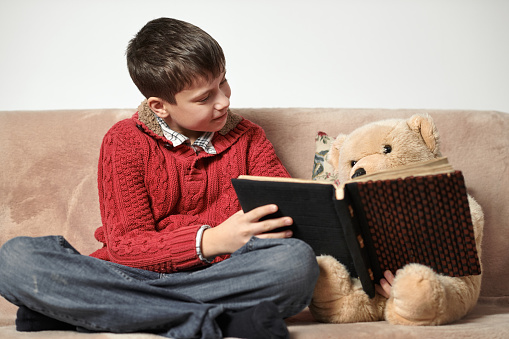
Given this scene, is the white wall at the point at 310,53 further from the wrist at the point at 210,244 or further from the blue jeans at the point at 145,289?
the blue jeans at the point at 145,289

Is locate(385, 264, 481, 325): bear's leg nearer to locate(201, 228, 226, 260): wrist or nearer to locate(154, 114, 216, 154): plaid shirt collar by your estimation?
locate(201, 228, 226, 260): wrist

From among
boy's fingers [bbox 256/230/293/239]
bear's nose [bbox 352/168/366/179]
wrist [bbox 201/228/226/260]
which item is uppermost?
bear's nose [bbox 352/168/366/179]

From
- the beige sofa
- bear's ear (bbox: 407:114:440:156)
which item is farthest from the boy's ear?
bear's ear (bbox: 407:114:440:156)

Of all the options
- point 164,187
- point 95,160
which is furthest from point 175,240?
point 95,160

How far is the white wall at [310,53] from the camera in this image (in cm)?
216

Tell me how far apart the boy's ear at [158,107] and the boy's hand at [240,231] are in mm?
368

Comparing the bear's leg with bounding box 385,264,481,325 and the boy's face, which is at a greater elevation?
the boy's face

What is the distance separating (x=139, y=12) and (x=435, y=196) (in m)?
1.51

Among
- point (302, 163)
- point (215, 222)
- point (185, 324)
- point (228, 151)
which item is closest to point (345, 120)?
point (302, 163)

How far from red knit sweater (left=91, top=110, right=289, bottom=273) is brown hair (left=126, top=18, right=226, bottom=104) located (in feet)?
0.40

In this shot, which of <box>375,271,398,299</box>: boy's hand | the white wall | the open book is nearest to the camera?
the open book

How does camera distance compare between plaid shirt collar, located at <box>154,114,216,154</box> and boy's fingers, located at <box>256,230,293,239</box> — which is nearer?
boy's fingers, located at <box>256,230,293,239</box>

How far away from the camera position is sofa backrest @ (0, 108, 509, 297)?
1.67 metres

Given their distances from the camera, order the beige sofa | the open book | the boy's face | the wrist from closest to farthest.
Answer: the open book < the wrist < the boy's face < the beige sofa
